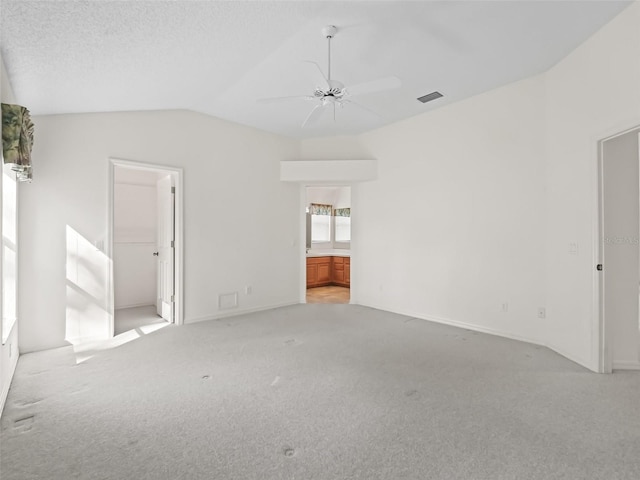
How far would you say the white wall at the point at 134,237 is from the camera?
584 centimetres

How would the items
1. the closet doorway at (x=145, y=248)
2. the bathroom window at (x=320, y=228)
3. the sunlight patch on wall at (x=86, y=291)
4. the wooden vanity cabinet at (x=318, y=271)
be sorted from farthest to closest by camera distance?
1. the bathroom window at (x=320, y=228)
2. the wooden vanity cabinet at (x=318, y=271)
3. the closet doorway at (x=145, y=248)
4. the sunlight patch on wall at (x=86, y=291)

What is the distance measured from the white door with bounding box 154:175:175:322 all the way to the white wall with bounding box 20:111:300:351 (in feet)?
0.71

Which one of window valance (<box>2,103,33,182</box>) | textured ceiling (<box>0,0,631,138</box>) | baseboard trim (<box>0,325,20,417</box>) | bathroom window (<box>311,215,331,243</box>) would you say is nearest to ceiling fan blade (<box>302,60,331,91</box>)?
textured ceiling (<box>0,0,631,138</box>)

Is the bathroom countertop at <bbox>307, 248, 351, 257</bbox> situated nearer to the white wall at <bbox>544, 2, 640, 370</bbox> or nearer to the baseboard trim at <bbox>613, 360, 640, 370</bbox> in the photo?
the white wall at <bbox>544, 2, 640, 370</bbox>

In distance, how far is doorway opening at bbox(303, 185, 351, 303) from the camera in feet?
26.3

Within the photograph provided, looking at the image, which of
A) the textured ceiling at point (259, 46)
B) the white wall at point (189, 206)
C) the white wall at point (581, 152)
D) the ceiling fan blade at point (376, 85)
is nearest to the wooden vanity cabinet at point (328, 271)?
the white wall at point (189, 206)

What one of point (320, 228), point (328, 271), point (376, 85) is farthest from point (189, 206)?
point (320, 228)

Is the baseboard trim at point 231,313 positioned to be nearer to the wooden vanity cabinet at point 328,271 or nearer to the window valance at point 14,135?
the wooden vanity cabinet at point 328,271

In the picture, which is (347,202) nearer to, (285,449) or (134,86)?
(134,86)

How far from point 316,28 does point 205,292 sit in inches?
146

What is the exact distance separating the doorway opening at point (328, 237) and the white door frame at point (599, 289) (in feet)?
16.7

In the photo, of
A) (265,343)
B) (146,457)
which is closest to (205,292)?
(265,343)

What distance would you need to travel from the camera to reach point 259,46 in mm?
3078

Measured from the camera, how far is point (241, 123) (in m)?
5.39
